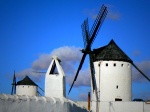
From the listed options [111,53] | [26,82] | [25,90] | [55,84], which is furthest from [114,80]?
[26,82]

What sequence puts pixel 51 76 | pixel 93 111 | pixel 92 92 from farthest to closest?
pixel 92 92 < pixel 93 111 < pixel 51 76

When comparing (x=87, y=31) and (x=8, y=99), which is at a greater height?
(x=87, y=31)

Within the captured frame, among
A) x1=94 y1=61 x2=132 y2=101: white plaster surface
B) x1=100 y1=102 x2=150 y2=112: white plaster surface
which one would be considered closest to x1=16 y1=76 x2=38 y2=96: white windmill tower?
x1=94 y1=61 x2=132 y2=101: white plaster surface

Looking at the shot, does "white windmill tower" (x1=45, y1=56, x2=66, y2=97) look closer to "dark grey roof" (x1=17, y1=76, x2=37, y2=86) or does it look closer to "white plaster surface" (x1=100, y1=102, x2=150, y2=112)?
"white plaster surface" (x1=100, y1=102, x2=150, y2=112)

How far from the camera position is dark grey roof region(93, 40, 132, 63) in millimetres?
36688

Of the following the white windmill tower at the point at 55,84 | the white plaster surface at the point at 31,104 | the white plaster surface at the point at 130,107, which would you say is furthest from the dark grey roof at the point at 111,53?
the white plaster surface at the point at 31,104

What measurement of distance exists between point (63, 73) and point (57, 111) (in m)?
11.0

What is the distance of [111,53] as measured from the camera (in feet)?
123

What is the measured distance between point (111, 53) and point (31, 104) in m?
23.2

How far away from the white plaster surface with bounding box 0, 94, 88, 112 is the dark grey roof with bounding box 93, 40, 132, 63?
1884 centimetres

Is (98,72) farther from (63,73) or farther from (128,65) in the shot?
(63,73)

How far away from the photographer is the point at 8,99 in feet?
46.8

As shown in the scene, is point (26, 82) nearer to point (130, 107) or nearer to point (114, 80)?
point (114, 80)

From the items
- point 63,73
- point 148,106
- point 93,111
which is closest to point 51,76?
point 63,73
